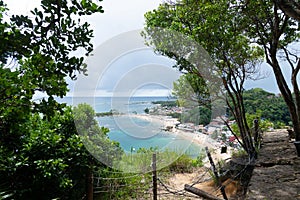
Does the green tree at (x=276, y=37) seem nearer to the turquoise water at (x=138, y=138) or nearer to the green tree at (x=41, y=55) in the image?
the turquoise water at (x=138, y=138)

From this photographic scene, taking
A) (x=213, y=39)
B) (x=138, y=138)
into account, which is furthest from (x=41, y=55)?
(x=213, y=39)

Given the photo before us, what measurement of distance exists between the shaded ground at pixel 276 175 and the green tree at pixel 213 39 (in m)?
0.42

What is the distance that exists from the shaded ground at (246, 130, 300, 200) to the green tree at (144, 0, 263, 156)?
0.42 metres

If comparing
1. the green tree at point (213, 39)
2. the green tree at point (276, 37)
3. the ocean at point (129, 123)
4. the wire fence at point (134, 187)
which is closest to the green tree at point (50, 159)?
the ocean at point (129, 123)

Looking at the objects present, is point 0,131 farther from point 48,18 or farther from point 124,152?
point 124,152

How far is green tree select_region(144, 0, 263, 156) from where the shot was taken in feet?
10.2

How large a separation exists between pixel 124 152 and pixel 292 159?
2.78 m

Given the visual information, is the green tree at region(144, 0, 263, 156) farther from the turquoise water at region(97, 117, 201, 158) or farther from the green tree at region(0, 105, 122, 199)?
the green tree at region(0, 105, 122, 199)

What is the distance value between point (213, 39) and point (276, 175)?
83.1 inches

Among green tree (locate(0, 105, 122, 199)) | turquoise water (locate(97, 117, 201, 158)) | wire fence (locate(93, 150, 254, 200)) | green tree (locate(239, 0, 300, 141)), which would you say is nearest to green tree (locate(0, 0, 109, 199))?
green tree (locate(0, 105, 122, 199))

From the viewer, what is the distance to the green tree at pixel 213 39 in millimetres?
3117

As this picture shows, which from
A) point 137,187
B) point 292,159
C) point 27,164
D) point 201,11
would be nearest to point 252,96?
point 292,159

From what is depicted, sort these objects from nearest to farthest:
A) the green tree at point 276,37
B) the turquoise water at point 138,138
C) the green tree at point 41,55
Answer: the green tree at point 41,55 < the turquoise water at point 138,138 < the green tree at point 276,37

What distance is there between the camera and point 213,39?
3.23 metres
